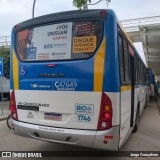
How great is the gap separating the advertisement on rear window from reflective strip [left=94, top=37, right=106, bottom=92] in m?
0.63

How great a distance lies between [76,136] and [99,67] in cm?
134

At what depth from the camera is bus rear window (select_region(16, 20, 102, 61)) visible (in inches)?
186

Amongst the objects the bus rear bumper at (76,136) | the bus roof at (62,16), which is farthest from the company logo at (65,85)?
the bus roof at (62,16)

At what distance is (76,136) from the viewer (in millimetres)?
4656

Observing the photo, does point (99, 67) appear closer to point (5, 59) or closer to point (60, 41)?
point (60, 41)

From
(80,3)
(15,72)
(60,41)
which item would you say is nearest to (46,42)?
(60,41)

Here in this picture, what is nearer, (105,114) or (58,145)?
(105,114)

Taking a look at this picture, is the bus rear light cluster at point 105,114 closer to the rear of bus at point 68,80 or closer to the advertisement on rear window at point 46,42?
the rear of bus at point 68,80

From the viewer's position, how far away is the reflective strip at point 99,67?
4520 mm

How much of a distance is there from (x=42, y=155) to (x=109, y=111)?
2125 mm

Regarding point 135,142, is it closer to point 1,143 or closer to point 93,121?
point 93,121

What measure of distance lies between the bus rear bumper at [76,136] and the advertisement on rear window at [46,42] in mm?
1434

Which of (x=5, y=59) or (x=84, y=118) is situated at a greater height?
(x=5, y=59)

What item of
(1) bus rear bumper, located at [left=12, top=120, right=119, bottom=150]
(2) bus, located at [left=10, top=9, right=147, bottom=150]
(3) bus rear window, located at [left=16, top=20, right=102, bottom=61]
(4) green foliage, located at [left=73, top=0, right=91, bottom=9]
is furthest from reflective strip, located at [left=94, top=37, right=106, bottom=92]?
(4) green foliage, located at [left=73, top=0, right=91, bottom=9]
